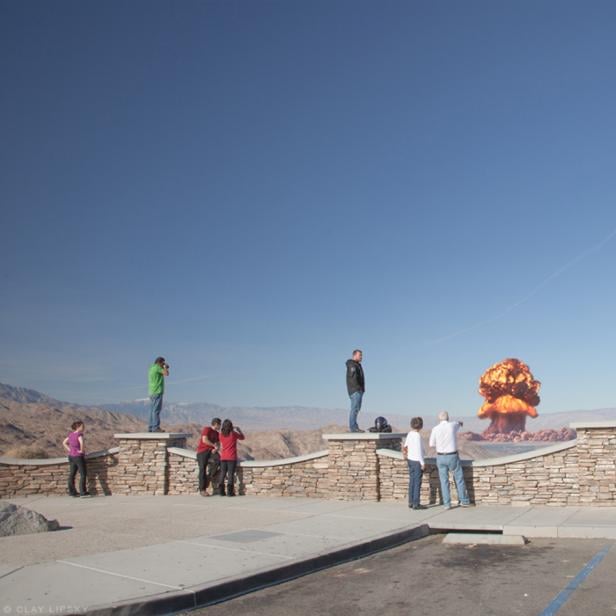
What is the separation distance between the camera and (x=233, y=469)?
1411 centimetres

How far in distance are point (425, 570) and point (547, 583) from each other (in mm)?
1367

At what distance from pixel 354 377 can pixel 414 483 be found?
2727 millimetres

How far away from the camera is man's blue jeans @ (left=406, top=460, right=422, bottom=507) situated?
1144 centimetres

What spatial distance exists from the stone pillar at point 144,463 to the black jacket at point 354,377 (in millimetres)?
4382

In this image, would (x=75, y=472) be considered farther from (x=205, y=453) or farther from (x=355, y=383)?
(x=355, y=383)

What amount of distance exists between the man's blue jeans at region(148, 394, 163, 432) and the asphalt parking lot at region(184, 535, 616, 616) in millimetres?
8383

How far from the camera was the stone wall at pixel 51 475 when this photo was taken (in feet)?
49.9

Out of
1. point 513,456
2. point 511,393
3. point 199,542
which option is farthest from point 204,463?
point 511,393

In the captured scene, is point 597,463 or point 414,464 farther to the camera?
point 414,464

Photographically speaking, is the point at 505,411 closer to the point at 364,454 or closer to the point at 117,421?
the point at 117,421

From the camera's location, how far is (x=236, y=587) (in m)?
6.39

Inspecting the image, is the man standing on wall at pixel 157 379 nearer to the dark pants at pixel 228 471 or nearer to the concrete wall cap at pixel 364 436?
the dark pants at pixel 228 471

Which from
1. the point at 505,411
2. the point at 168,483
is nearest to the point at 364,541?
the point at 168,483

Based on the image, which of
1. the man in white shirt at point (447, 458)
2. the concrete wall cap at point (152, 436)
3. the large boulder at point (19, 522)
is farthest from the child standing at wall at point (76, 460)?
the man in white shirt at point (447, 458)
